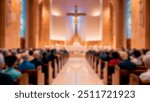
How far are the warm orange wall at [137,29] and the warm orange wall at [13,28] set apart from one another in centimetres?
739

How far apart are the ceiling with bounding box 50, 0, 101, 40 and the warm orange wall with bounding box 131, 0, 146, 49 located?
47.0 feet

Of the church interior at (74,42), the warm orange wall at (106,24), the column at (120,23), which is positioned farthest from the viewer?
the warm orange wall at (106,24)

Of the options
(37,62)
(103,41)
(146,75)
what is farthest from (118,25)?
(146,75)

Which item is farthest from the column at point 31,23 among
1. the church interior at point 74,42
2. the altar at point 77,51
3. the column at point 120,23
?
the column at point 120,23

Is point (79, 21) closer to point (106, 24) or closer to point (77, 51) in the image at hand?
point (106, 24)

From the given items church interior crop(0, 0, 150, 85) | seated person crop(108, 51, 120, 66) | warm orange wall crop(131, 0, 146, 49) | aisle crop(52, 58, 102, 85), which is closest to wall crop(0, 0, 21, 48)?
church interior crop(0, 0, 150, 85)

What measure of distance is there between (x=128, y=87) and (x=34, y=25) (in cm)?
2140

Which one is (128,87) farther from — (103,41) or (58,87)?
(103,41)

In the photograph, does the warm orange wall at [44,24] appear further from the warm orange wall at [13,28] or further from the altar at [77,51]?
the warm orange wall at [13,28]

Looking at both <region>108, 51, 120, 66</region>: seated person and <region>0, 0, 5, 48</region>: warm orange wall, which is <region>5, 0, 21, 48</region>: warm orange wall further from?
<region>108, 51, 120, 66</region>: seated person

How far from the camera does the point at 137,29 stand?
17844 mm

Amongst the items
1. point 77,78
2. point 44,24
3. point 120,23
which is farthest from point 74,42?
point 77,78

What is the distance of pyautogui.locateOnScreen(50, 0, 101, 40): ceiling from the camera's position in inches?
1304

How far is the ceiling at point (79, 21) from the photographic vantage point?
33122 millimetres
